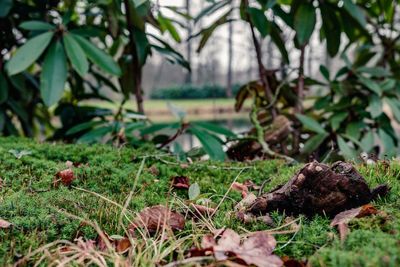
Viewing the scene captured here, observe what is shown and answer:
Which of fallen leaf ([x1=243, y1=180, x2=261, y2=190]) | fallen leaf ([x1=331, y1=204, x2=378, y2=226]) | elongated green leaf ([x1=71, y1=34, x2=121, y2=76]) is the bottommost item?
fallen leaf ([x1=243, y1=180, x2=261, y2=190])

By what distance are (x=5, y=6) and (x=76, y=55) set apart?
560 mm

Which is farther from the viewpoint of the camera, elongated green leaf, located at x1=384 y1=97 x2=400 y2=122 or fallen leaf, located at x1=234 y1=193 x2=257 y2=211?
elongated green leaf, located at x1=384 y1=97 x2=400 y2=122

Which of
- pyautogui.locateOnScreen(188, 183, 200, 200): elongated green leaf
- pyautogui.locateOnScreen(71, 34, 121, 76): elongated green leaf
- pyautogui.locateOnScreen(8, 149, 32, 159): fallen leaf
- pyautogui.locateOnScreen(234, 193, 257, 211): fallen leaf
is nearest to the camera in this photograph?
pyautogui.locateOnScreen(234, 193, 257, 211): fallen leaf

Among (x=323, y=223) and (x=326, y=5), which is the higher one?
(x=326, y=5)

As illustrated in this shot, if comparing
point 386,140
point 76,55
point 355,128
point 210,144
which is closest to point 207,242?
point 210,144

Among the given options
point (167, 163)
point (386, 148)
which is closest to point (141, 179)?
point (167, 163)

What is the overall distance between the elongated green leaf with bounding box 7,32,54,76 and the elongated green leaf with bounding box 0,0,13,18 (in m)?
0.38

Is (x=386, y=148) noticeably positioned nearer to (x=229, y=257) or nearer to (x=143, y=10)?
(x=143, y=10)

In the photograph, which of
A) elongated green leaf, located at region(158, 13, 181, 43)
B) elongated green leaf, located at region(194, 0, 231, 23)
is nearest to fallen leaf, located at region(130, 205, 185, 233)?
elongated green leaf, located at region(194, 0, 231, 23)

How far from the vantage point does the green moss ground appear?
630mm

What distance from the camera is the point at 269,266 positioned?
60 centimetres

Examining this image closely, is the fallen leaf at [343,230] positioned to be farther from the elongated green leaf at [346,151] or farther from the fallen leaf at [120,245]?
the elongated green leaf at [346,151]

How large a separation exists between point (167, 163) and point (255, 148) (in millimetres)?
573

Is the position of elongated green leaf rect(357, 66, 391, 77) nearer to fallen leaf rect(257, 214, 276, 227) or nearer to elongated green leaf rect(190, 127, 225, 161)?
elongated green leaf rect(190, 127, 225, 161)
